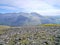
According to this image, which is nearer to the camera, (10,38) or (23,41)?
(23,41)

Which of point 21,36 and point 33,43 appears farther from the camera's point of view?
point 21,36

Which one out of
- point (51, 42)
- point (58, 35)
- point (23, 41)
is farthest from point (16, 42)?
point (58, 35)

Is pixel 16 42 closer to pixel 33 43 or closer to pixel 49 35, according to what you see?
pixel 33 43

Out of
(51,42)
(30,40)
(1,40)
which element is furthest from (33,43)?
(1,40)

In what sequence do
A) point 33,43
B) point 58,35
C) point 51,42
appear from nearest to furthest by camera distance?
1. point 33,43
2. point 51,42
3. point 58,35

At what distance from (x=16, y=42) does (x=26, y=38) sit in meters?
1.86

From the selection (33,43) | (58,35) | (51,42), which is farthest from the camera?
(58,35)

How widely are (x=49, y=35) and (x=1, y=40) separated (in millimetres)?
7974

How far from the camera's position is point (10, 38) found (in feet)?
106

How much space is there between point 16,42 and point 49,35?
6170mm

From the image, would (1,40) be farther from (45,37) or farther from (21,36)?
(45,37)

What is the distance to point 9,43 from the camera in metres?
30.4

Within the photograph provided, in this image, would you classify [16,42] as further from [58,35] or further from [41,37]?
[58,35]

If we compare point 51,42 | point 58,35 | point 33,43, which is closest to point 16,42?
Result: point 33,43
